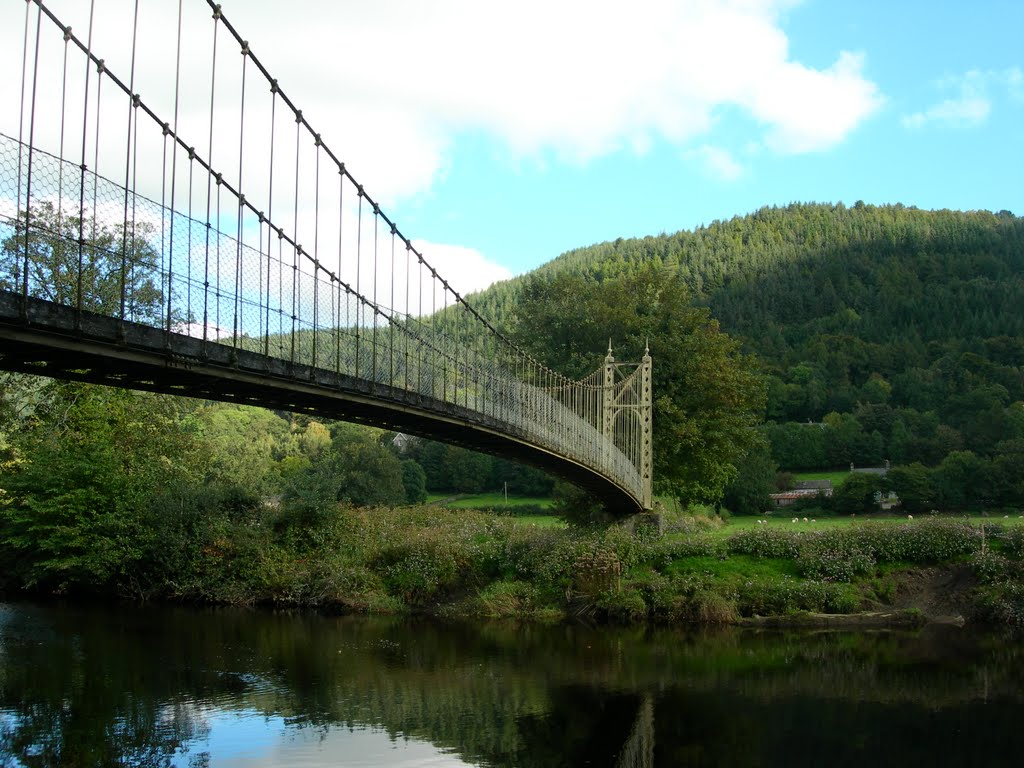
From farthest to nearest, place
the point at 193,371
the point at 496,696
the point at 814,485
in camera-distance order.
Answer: the point at 814,485
the point at 496,696
the point at 193,371

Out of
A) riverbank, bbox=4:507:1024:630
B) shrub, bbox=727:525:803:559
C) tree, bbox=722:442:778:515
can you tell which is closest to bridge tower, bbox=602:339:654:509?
riverbank, bbox=4:507:1024:630

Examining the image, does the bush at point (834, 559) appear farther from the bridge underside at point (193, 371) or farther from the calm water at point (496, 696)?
the bridge underside at point (193, 371)

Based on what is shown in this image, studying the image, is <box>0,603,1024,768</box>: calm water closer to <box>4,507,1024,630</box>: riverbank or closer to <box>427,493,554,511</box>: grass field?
<box>4,507,1024,630</box>: riverbank

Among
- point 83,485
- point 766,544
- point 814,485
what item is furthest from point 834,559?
point 814,485

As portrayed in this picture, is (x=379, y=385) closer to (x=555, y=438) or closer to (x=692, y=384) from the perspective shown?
(x=555, y=438)

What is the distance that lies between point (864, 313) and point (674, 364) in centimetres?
5896

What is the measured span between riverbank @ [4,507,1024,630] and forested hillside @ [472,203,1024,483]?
67.8ft

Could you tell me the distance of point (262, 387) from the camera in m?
13.7

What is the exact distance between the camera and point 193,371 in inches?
474

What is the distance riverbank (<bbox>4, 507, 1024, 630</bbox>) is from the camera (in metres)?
21.7

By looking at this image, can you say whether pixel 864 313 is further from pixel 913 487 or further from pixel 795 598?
pixel 795 598

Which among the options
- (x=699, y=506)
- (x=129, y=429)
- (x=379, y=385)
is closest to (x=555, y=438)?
(x=379, y=385)

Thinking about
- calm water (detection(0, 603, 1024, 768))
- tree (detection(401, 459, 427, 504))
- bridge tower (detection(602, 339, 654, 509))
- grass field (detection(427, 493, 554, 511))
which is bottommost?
calm water (detection(0, 603, 1024, 768))

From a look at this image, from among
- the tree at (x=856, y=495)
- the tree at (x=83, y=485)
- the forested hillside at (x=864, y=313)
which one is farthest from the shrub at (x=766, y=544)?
the forested hillside at (x=864, y=313)
